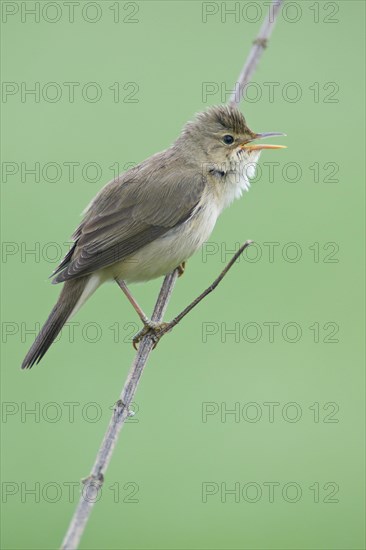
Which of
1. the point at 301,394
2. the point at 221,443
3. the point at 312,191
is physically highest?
the point at 312,191

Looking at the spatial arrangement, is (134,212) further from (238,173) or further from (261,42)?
(261,42)

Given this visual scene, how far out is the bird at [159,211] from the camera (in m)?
4.72

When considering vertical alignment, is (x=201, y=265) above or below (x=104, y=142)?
below

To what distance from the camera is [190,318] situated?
25.3 feet

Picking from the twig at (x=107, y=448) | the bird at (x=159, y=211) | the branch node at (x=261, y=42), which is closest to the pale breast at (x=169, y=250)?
the bird at (x=159, y=211)

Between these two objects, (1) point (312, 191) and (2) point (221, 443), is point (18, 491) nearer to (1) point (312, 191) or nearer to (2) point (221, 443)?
(2) point (221, 443)

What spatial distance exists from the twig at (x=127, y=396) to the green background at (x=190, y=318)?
6.46 ft

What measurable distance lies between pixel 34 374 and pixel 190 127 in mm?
2744

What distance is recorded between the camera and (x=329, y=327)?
7.77 metres

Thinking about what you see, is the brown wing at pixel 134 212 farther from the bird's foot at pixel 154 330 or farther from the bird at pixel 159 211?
the bird's foot at pixel 154 330

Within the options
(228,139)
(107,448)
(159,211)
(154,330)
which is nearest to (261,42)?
(228,139)

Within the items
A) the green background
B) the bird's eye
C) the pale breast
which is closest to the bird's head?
the bird's eye

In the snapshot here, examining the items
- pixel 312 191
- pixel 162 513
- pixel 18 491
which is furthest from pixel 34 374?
pixel 312 191

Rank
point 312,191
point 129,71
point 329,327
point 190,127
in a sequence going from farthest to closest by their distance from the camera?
point 129,71 < point 312,191 < point 329,327 < point 190,127
